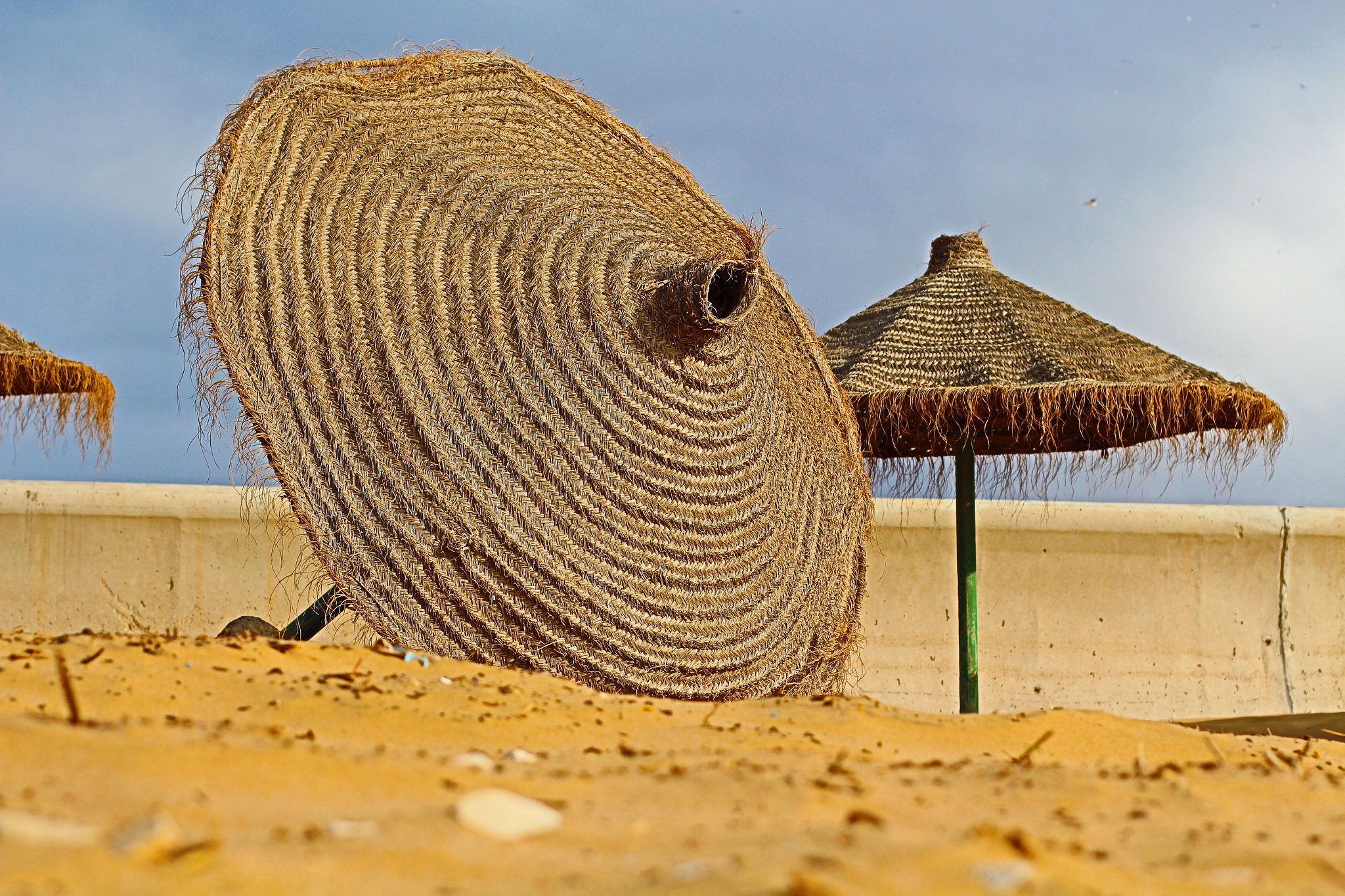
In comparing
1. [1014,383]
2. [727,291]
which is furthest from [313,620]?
[1014,383]

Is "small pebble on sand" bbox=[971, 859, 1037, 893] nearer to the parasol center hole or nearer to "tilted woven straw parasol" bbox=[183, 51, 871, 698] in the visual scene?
"tilted woven straw parasol" bbox=[183, 51, 871, 698]

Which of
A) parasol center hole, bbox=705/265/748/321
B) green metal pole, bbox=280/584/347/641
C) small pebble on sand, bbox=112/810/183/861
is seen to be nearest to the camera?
small pebble on sand, bbox=112/810/183/861

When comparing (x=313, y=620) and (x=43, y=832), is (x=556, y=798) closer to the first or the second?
(x=43, y=832)

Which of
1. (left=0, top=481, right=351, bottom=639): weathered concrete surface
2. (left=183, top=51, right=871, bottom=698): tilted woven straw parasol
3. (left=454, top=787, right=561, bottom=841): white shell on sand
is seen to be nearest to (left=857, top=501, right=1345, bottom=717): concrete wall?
(left=183, top=51, right=871, bottom=698): tilted woven straw parasol

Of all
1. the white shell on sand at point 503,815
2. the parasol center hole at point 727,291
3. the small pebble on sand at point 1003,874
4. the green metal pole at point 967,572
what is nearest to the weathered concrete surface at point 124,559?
the parasol center hole at point 727,291

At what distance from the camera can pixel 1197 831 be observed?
113 cm

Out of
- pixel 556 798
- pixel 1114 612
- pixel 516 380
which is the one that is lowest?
pixel 1114 612

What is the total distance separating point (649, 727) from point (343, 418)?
3.43ft

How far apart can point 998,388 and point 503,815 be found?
3.17m

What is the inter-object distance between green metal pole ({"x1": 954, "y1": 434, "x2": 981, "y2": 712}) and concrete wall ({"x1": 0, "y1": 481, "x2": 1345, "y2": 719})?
82cm

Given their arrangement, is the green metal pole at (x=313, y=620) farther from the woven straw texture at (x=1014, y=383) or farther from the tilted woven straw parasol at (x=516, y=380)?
the woven straw texture at (x=1014, y=383)

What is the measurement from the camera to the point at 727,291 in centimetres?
332

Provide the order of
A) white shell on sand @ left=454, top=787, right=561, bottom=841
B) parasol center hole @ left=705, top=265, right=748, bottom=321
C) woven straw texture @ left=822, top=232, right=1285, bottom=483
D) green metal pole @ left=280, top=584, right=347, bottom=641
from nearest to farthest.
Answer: white shell on sand @ left=454, top=787, right=561, bottom=841, green metal pole @ left=280, top=584, right=347, bottom=641, parasol center hole @ left=705, top=265, right=748, bottom=321, woven straw texture @ left=822, top=232, right=1285, bottom=483

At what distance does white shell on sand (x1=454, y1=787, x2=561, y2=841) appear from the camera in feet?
3.28
